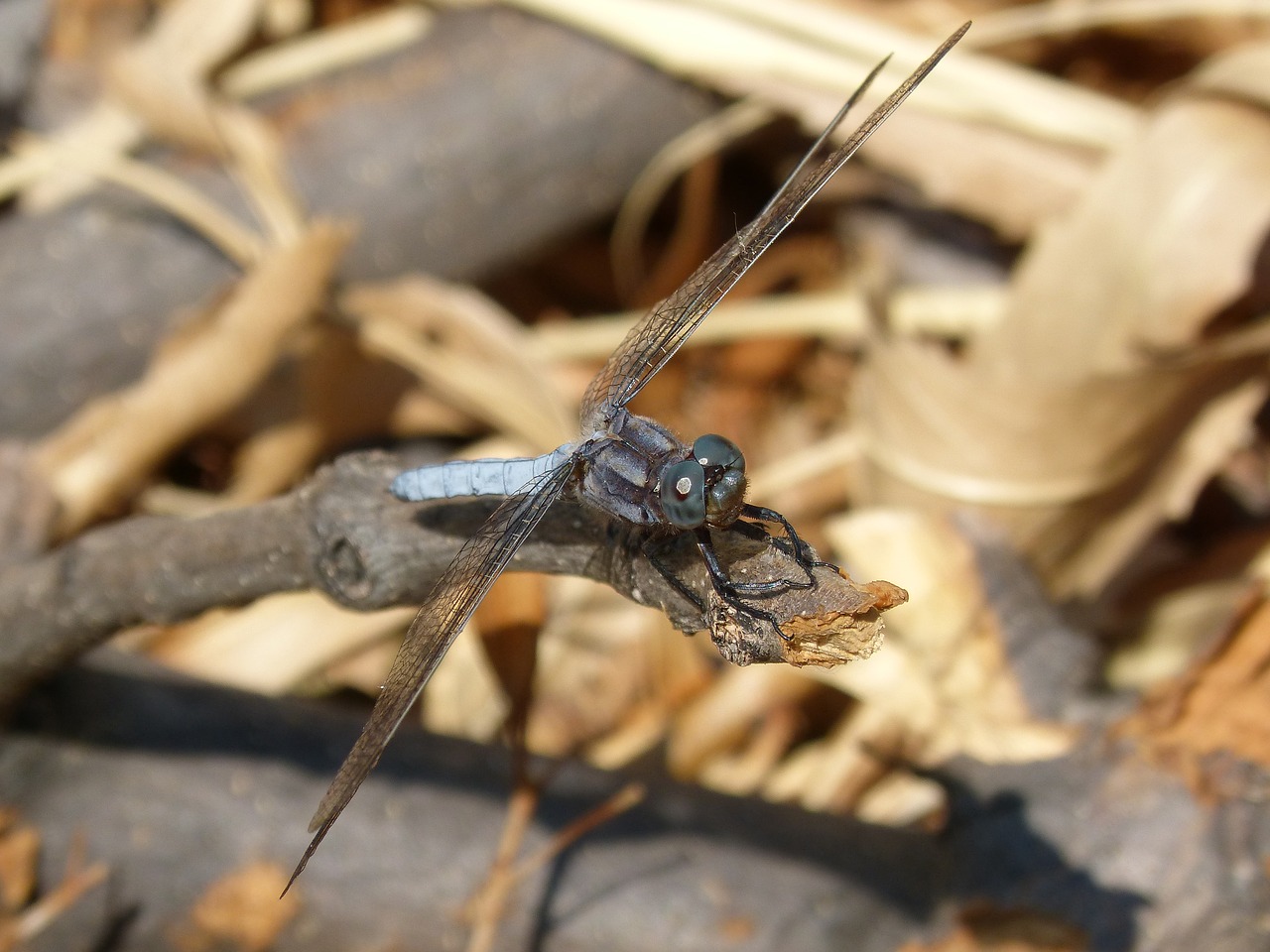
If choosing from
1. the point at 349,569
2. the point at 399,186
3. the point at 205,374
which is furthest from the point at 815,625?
the point at 399,186

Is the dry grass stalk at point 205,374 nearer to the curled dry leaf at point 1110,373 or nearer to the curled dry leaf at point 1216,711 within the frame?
the curled dry leaf at point 1110,373

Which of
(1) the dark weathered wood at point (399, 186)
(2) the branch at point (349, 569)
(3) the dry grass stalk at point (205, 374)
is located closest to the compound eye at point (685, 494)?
(2) the branch at point (349, 569)

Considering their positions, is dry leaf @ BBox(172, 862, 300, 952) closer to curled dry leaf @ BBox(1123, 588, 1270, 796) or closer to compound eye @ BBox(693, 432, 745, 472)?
compound eye @ BBox(693, 432, 745, 472)

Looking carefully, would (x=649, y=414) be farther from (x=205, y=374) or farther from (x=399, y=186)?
(x=205, y=374)

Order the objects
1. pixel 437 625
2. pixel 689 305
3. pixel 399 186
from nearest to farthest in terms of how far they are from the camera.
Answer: pixel 437 625 → pixel 689 305 → pixel 399 186

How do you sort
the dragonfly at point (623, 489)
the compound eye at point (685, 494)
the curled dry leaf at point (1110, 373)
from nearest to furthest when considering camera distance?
the dragonfly at point (623, 489) → the compound eye at point (685, 494) → the curled dry leaf at point (1110, 373)

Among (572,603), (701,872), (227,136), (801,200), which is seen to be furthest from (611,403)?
(227,136)
